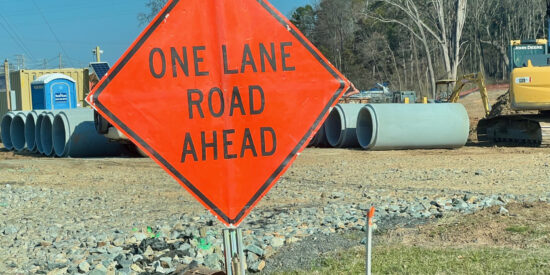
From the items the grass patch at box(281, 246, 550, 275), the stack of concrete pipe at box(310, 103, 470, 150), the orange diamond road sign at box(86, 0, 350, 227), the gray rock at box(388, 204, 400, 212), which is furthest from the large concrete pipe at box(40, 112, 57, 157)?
the orange diamond road sign at box(86, 0, 350, 227)

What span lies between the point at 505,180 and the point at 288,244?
6978 millimetres

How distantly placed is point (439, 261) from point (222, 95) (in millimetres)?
2898

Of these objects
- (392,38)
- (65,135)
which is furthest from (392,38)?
(65,135)

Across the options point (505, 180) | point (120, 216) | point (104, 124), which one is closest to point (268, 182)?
point (120, 216)

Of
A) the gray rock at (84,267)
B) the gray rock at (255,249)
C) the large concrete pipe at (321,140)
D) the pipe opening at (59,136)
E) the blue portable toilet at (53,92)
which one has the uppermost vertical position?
the blue portable toilet at (53,92)

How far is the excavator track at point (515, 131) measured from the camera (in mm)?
20306

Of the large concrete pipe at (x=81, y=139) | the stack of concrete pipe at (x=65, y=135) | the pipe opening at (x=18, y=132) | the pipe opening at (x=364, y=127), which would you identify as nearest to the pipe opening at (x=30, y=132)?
the stack of concrete pipe at (x=65, y=135)

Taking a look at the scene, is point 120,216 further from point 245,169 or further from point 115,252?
point 245,169

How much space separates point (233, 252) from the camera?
4348 millimetres

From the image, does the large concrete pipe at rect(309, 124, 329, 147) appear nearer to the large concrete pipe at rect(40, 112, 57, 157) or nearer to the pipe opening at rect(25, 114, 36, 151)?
the large concrete pipe at rect(40, 112, 57, 157)

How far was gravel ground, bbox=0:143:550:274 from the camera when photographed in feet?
24.0

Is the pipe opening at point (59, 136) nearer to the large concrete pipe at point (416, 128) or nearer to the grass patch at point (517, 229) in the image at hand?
the large concrete pipe at point (416, 128)

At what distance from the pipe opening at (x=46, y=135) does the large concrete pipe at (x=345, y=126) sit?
949 cm

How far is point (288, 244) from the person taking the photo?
298 inches
